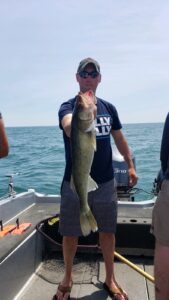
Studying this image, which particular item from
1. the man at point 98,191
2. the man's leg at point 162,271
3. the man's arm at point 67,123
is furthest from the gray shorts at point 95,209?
the man's leg at point 162,271

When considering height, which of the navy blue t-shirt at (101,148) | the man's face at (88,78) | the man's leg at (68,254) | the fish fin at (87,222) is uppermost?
the man's face at (88,78)

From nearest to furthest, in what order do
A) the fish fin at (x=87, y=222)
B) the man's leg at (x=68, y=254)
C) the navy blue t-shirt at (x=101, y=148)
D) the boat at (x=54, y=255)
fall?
the fish fin at (x=87, y=222) < the navy blue t-shirt at (x=101, y=148) < the man's leg at (x=68, y=254) < the boat at (x=54, y=255)

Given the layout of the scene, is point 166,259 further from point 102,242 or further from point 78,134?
point 102,242

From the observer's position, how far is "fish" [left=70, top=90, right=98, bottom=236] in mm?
2494

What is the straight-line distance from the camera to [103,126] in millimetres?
3473

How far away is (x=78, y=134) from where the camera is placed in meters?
2.59

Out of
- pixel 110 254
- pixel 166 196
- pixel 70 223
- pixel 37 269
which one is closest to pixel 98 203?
pixel 70 223

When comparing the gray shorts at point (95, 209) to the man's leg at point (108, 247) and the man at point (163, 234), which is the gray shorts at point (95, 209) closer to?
the man's leg at point (108, 247)

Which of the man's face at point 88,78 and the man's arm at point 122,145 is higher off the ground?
the man's face at point 88,78

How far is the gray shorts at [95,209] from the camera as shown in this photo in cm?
351

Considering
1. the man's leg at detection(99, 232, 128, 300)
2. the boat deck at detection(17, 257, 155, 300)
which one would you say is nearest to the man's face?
the man's leg at detection(99, 232, 128, 300)

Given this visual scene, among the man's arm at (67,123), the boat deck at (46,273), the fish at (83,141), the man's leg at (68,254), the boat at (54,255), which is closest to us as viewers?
the fish at (83,141)

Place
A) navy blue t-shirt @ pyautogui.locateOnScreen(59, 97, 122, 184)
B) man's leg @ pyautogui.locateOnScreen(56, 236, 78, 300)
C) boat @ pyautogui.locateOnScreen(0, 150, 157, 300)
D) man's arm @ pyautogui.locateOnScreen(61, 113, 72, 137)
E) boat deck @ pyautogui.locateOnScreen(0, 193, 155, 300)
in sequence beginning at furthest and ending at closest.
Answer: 1. boat @ pyautogui.locateOnScreen(0, 150, 157, 300)
2. boat deck @ pyautogui.locateOnScreen(0, 193, 155, 300)
3. man's leg @ pyautogui.locateOnScreen(56, 236, 78, 300)
4. navy blue t-shirt @ pyautogui.locateOnScreen(59, 97, 122, 184)
5. man's arm @ pyautogui.locateOnScreen(61, 113, 72, 137)

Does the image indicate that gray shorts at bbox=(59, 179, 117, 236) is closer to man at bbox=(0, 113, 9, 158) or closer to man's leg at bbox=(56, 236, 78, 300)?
man's leg at bbox=(56, 236, 78, 300)
